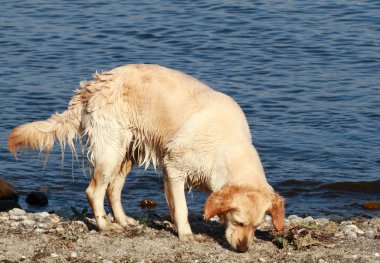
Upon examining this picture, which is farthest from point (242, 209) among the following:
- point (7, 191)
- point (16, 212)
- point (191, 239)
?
point (7, 191)

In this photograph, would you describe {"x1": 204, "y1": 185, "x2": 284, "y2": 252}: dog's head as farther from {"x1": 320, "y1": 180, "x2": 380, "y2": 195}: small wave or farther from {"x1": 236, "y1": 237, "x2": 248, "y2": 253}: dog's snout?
{"x1": 320, "y1": 180, "x2": 380, "y2": 195}: small wave

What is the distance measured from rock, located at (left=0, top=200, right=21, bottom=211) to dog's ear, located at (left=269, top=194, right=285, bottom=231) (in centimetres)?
431

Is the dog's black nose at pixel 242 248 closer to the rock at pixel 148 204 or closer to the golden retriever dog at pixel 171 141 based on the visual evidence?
the golden retriever dog at pixel 171 141

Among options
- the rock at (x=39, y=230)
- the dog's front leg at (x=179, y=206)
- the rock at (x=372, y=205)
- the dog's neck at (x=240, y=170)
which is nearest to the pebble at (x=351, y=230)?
the dog's neck at (x=240, y=170)

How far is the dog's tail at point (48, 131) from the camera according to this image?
9.82 meters

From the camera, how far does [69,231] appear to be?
9.70 metres

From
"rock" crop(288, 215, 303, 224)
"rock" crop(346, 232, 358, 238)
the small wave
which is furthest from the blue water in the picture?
"rock" crop(346, 232, 358, 238)

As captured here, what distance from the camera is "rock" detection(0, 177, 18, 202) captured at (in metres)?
12.4

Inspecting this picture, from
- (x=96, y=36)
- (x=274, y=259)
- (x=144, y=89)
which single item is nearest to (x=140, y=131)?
(x=144, y=89)

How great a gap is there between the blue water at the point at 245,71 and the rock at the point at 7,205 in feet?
1.67

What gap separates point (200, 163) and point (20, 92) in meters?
8.57

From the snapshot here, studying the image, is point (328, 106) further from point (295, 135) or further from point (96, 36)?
point (96, 36)

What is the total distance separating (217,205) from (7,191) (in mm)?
4593

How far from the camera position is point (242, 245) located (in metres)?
8.88
